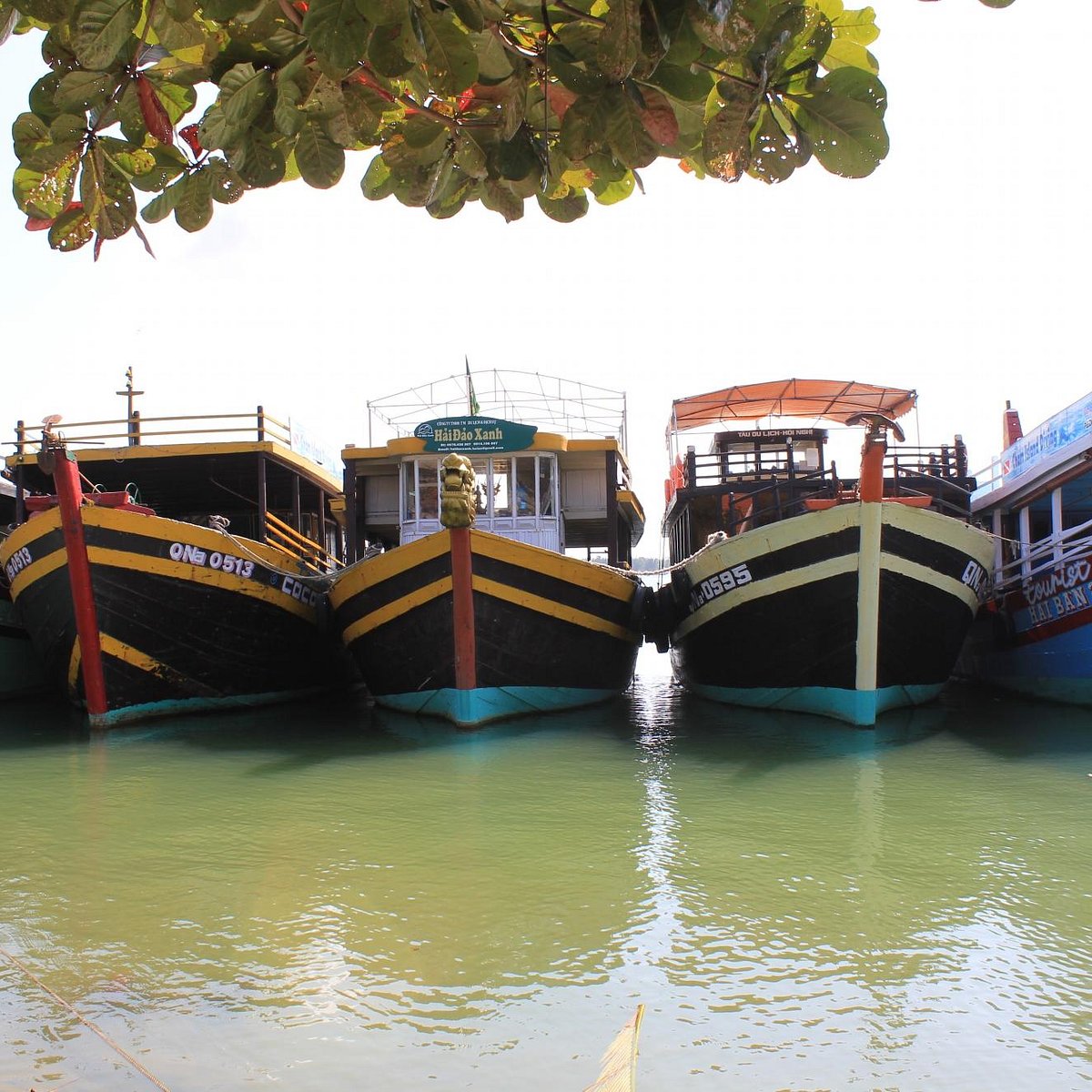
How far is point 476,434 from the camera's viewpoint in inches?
479

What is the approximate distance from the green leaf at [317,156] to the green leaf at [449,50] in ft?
1.57

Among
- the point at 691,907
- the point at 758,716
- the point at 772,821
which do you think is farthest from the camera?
the point at 758,716

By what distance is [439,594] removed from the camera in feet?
33.4

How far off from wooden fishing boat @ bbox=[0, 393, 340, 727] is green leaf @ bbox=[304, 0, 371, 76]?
9275 mm

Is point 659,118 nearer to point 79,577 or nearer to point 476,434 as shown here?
point 79,577

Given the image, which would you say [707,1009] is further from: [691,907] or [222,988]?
[222,988]

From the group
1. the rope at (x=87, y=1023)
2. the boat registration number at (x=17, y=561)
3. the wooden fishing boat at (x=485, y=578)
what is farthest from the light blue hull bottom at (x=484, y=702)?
the rope at (x=87, y=1023)

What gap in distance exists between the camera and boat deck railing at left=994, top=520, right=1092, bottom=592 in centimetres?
1140

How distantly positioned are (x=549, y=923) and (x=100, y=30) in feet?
12.0

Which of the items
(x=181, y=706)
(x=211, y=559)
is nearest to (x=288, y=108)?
(x=211, y=559)

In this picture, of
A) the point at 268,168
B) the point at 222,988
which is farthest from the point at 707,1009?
the point at 268,168

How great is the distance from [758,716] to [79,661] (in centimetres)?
744

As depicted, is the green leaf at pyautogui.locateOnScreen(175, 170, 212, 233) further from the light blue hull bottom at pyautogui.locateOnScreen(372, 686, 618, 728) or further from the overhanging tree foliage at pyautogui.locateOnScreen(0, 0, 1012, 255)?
the light blue hull bottom at pyautogui.locateOnScreen(372, 686, 618, 728)

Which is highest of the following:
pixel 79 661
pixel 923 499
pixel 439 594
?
pixel 923 499
